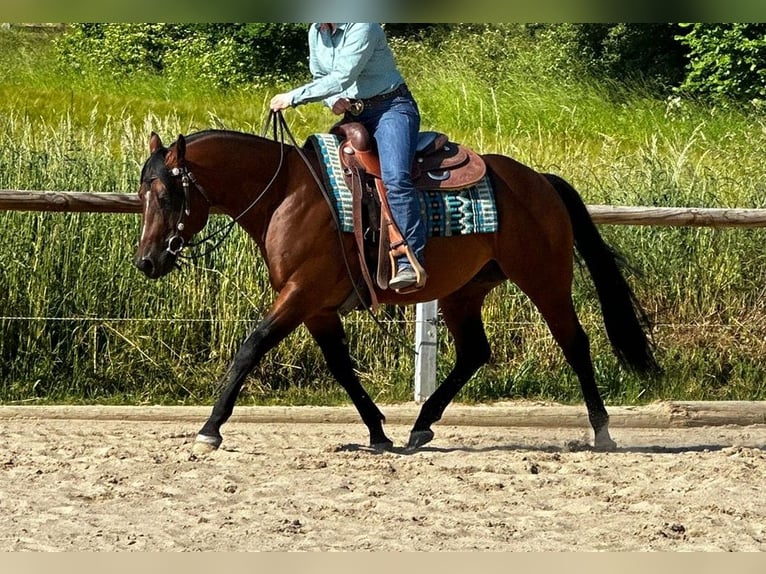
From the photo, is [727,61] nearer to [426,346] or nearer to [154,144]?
[426,346]

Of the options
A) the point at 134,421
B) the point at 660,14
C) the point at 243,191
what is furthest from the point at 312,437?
the point at 660,14

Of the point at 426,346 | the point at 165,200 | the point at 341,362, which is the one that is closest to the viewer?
the point at 165,200

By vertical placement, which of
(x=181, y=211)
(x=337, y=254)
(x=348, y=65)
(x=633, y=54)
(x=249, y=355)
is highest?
(x=633, y=54)

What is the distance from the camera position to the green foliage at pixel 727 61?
16.6 m

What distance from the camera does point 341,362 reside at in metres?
6.30

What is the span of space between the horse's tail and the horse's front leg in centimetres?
176

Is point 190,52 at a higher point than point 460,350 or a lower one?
higher

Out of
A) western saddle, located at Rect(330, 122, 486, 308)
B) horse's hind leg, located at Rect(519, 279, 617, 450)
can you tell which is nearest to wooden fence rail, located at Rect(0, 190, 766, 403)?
horse's hind leg, located at Rect(519, 279, 617, 450)

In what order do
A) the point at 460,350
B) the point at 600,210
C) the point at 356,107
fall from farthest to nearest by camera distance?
the point at 600,210, the point at 460,350, the point at 356,107

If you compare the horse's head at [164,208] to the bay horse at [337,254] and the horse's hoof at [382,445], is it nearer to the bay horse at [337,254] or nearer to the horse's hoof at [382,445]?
the bay horse at [337,254]

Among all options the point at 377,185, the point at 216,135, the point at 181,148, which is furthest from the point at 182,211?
the point at 377,185

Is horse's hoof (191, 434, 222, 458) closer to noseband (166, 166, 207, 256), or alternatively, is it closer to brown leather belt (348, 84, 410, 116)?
noseband (166, 166, 207, 256)

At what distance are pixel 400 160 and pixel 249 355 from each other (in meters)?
1.18

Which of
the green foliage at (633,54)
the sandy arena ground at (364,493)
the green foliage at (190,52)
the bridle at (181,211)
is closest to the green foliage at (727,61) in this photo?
the green foliage at (633,54)
